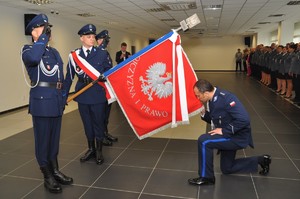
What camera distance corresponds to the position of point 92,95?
305 centimetres

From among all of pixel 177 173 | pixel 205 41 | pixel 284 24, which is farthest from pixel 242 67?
pixel 177 173

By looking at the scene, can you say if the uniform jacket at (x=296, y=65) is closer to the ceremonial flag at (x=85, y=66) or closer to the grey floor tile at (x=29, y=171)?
the ceremonial flag at (x=85, y=66)

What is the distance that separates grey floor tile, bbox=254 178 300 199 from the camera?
7.95 feet

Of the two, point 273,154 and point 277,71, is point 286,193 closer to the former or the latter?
point 273,154

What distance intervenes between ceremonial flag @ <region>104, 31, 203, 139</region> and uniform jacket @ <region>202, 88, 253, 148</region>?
1.23 feet

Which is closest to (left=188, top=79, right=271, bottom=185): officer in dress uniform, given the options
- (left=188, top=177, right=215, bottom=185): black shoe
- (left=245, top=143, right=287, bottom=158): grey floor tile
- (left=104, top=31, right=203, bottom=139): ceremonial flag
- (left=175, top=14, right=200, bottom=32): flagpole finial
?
(left=188, top=177, right=215, bottom=185): black shoe

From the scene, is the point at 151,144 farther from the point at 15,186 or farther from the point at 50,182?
the point at 15,186

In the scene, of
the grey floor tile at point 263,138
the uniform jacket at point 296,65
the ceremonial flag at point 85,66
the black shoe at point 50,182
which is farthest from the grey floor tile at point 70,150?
the uniform jacket at point 296,65

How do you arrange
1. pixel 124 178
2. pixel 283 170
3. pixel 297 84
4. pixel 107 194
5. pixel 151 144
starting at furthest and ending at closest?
pixel 297 84 → pixel 151 144 → pixel 283 170 → pixel 124 178 → pixel 107 194

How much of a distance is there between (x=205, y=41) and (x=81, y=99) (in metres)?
19.7

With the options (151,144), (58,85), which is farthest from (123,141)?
(58,85)

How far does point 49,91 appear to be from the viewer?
242 centimetres

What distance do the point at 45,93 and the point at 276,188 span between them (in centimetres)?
227

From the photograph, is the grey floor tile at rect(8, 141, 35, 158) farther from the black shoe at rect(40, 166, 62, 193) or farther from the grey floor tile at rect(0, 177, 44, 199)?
the black shoe at rect(40, 166, 62, 193)
